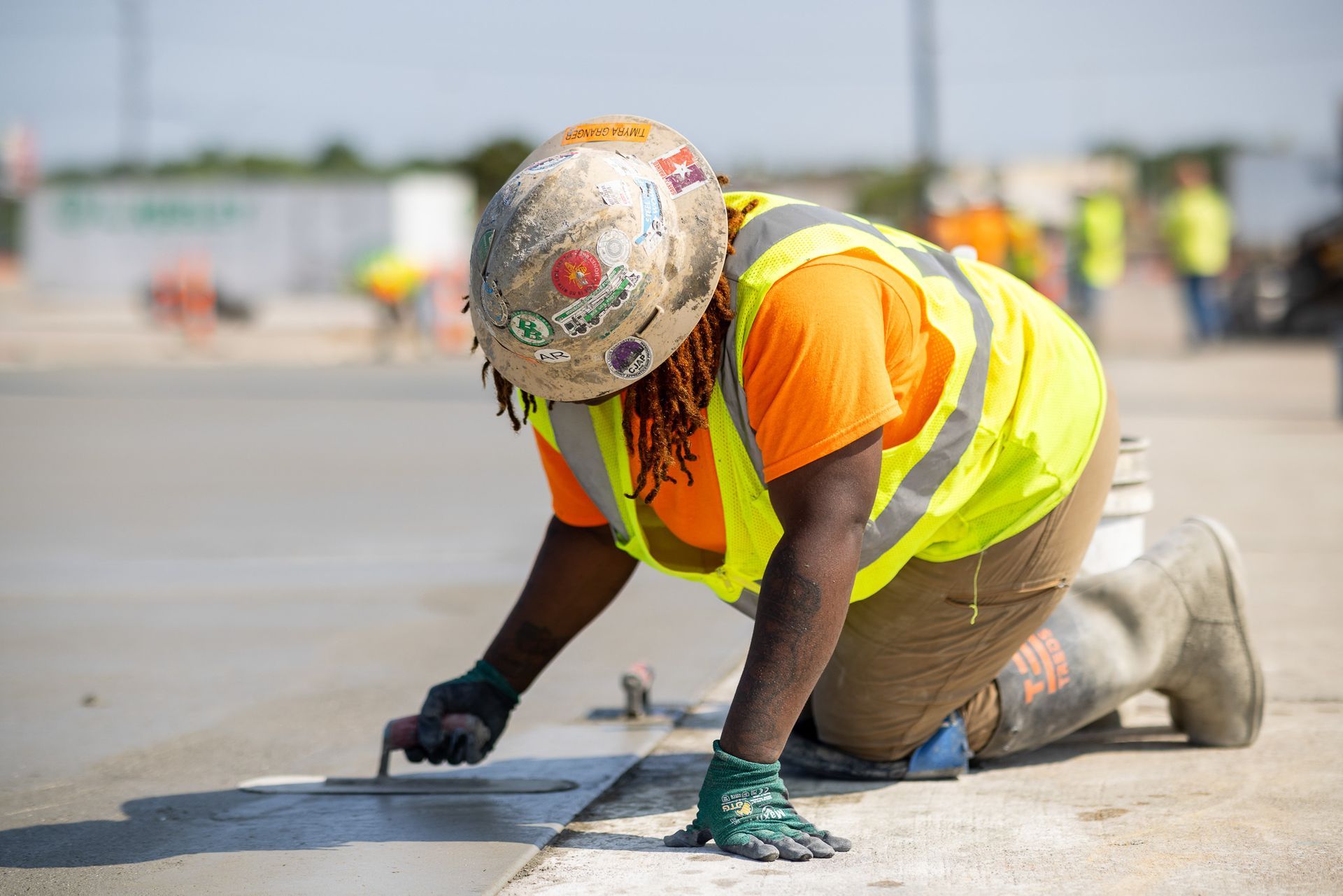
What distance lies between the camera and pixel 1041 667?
9.73ft

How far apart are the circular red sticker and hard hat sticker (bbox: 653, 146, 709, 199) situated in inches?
7.2

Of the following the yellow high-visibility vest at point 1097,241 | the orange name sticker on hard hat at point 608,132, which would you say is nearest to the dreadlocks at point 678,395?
the orange name sticker on hard hat at point 608,132

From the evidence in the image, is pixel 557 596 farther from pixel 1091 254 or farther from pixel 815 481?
pixel 1091 254

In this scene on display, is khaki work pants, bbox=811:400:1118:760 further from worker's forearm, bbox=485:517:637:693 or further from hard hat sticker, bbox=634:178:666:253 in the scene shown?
hard hat sticker, bbox=634:178:666:253

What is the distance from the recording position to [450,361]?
17.8 m

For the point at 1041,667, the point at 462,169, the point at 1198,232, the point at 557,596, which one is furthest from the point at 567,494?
the point at 462,169

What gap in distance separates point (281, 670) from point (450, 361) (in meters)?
14.0

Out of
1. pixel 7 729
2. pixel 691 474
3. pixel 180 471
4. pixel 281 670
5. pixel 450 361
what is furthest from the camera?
pixel 450 361

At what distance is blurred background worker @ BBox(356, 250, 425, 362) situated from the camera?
19.5 metres

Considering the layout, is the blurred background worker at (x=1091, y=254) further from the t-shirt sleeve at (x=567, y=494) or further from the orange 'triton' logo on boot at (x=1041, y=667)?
the t-shirt sleeve at (x=567, y=494)

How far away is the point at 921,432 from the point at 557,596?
2.65 feet

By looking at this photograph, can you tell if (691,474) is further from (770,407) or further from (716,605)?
(716,605)

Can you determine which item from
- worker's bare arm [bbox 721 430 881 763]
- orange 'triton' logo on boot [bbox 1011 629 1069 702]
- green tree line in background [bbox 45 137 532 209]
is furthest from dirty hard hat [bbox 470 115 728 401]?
green tree line in background [bbox 45 137 532 209]

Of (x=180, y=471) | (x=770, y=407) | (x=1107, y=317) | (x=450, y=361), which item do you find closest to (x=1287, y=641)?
(x=770, y=407)
